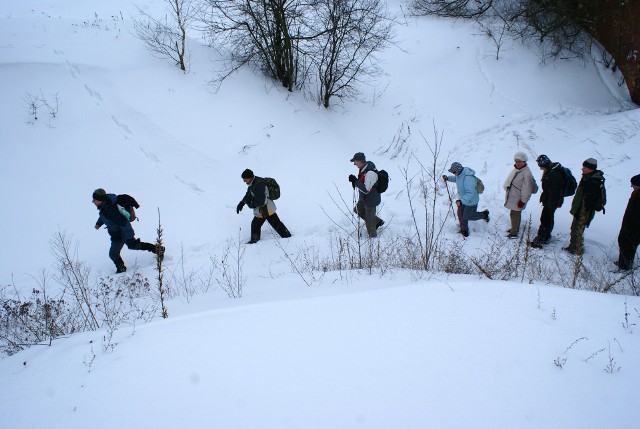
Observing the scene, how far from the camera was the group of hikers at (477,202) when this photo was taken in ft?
18.0

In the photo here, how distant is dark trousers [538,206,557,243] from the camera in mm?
6211

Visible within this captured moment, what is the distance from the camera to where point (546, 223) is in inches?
248

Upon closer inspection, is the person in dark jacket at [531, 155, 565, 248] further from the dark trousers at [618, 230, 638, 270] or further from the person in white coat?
the dark trousers at [618, 230, 638, 270]

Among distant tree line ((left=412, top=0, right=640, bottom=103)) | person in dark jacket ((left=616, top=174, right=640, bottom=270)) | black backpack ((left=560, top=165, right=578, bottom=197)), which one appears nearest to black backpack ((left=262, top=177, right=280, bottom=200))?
black backpack ((left=560, top=165, right=578, bottom=197))

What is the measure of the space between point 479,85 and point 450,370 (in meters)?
12.4

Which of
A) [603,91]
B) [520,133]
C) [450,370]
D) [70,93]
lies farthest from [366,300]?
[603,91]

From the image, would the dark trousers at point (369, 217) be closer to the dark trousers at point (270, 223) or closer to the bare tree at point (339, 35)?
the dark trousers at point (270, 223)

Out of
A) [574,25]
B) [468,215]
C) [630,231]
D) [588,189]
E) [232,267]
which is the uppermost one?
[574,25]

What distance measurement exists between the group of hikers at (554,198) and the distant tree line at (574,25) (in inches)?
343

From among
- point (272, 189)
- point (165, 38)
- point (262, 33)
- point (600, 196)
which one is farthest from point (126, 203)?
point (600, 196)

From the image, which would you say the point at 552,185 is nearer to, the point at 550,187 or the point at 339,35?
the point at 550,187

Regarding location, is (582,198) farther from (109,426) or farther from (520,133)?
(109,426)

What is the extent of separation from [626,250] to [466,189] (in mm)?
2576

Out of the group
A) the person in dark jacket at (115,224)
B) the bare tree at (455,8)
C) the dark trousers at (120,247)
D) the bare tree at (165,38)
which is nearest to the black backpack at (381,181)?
the person in dark jacket at (115,224)
